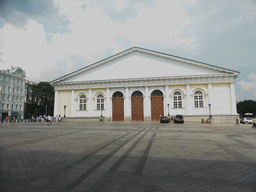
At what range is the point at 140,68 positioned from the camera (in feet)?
128

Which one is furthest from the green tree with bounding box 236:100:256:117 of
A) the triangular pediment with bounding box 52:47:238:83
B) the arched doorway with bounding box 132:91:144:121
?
the arched doorway with bounding box 132:91:144:121

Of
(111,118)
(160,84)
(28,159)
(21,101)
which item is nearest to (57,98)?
(111,118)

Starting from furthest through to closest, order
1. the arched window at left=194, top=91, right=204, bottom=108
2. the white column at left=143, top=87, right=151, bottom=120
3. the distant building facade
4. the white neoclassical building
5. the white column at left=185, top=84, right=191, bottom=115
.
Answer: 1. the distant building facade
2. the white column at left=143, top=87, right=151, bottom=120
3. the arched window at left=194, top=91, right=204, bottom=108
4. the white column at left=185, top=84, right=191, bottom=115
5. the white neoclassical building

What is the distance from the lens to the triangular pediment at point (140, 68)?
36594mm

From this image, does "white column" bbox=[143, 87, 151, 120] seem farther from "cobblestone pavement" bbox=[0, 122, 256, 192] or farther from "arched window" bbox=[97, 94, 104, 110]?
"cobblestone pavement" bbox=[0, 122, 256, 192]

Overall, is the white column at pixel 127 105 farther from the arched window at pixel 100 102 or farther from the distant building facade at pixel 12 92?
the distant building facade at pixel 12 92

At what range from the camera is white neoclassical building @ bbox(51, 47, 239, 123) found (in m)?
35.3

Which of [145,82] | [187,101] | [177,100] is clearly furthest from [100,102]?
[187,101]

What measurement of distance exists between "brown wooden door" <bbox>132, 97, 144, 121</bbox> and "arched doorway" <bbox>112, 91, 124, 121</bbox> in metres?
2.57

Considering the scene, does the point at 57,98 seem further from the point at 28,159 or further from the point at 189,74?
the point at 28,159

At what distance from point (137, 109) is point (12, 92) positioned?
4663cm

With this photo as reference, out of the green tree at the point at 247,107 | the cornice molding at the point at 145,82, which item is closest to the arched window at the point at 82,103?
the cornice molding at the point at 145,82

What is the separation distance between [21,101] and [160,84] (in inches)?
2089

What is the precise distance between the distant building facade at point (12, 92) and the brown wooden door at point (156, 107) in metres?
46.9
